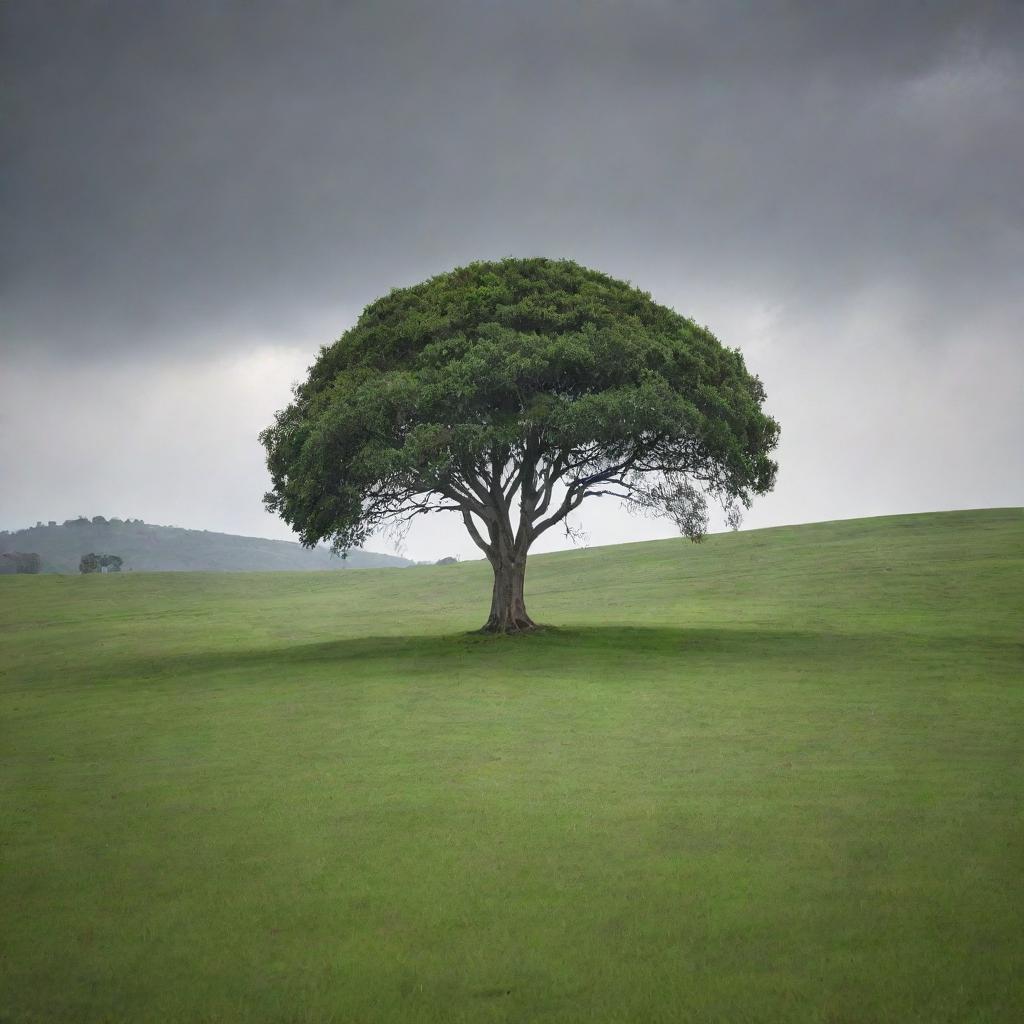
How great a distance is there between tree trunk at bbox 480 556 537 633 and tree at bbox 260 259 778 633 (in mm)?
50

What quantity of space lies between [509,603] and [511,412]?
682 centimetres

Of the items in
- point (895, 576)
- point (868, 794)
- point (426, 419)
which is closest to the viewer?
point (868, 794)

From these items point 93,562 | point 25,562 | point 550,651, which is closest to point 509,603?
point 550,651

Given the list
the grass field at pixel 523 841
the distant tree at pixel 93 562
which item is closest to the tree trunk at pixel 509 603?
the grass field at pixel 523 841

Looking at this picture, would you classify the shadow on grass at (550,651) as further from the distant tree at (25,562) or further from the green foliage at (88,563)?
the distant tree at (25,562)

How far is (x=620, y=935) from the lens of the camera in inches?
289

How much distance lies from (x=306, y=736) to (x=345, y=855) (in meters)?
7.70

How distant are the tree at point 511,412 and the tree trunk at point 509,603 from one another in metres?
Result: 0.05

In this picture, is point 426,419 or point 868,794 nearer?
point 868,794

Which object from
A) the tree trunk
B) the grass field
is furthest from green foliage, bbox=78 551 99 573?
the grass field

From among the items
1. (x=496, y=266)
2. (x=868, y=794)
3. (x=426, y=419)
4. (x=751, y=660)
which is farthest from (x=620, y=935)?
(x=496, y=266)

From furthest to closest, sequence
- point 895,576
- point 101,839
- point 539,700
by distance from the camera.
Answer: point 895,576 → point 539,700 → point 101,839

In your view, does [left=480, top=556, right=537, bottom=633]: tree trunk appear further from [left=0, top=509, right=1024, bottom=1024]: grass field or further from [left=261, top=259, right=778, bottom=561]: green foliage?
[left=0, top=509, right=1024, bottom=1024]: grass field

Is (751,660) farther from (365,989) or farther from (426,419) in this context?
(365,989)
